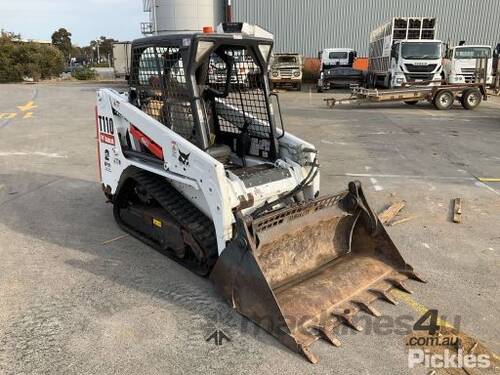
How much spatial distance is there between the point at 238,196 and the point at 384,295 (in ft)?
5.18

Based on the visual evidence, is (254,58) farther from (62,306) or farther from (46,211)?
(46,211)

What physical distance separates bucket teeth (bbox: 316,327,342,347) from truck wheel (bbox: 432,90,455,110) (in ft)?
54.7

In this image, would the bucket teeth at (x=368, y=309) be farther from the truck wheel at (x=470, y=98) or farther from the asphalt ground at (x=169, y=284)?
the truck wheel at (x=470, y=98)

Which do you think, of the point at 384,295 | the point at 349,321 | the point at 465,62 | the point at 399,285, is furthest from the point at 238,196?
the point at 465,62

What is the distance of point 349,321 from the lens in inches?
143

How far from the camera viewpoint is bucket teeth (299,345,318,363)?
3.24m

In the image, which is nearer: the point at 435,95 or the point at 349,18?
the point at 435,95

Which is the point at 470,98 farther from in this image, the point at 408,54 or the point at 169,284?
the point at 169,284

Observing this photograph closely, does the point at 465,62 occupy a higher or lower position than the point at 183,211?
higher

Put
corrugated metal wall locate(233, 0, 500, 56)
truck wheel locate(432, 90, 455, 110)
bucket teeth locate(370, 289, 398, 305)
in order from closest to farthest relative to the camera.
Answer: bucket teeth locate(370, 289, 398, 305) → truck wheel locate(432, 90, 455, 110) → corrugated metal wall locate(233, 0, 500, 56)

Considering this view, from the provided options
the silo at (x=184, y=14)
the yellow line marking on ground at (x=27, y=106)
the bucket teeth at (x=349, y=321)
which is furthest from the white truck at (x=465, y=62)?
the silo at (x=184, y=14)

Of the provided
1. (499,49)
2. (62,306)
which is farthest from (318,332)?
(499,49)

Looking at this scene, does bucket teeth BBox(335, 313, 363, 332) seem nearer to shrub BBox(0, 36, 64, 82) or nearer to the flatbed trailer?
the flatbed trailer

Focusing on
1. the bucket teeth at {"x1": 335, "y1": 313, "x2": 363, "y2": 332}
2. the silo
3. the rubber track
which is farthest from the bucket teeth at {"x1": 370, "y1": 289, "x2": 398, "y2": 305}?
the silo
